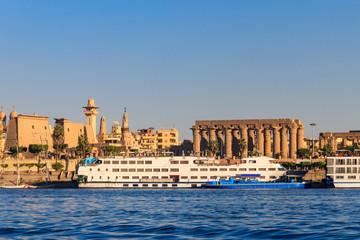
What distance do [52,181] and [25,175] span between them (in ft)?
27.8

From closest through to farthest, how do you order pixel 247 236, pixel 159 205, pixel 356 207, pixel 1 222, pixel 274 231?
pixel 247 236
pixel 274 231
pixel 1 222
pixel 356 207
pixel 159 205

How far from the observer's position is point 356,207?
236 feet

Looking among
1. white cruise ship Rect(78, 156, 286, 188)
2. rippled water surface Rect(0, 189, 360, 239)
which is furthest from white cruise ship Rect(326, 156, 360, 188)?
rippled water surface Rect(0, 189, 360, 239)

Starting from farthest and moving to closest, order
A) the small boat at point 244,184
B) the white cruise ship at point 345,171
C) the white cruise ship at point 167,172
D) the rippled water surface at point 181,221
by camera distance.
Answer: the white cruise ship at point 167,172 → the white cruise ship at point 345,171 → the small boat at point 244,184 → the rippled water surface at point 181,221

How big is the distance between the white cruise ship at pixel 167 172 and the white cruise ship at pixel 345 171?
10.7 meters

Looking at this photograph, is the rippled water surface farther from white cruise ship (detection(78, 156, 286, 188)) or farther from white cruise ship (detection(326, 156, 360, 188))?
white cruise ship (detection(326, 156, 360, 188))

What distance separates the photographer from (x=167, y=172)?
136125 mm

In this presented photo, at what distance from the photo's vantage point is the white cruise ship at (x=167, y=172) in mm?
135875

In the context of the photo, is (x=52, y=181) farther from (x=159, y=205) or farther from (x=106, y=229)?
(x=106, y=229)

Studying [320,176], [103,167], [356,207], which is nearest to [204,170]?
[103,167]

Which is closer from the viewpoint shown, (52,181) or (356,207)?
(356,207)

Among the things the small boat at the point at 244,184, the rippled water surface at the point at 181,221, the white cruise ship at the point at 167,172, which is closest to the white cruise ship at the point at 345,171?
the small boat at the point at 244,184

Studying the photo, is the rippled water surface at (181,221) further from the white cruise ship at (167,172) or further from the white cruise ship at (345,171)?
the white cruise ship at (345,171)

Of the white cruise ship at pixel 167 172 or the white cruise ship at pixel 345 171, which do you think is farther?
the white cruise ship at pixel 167 172
